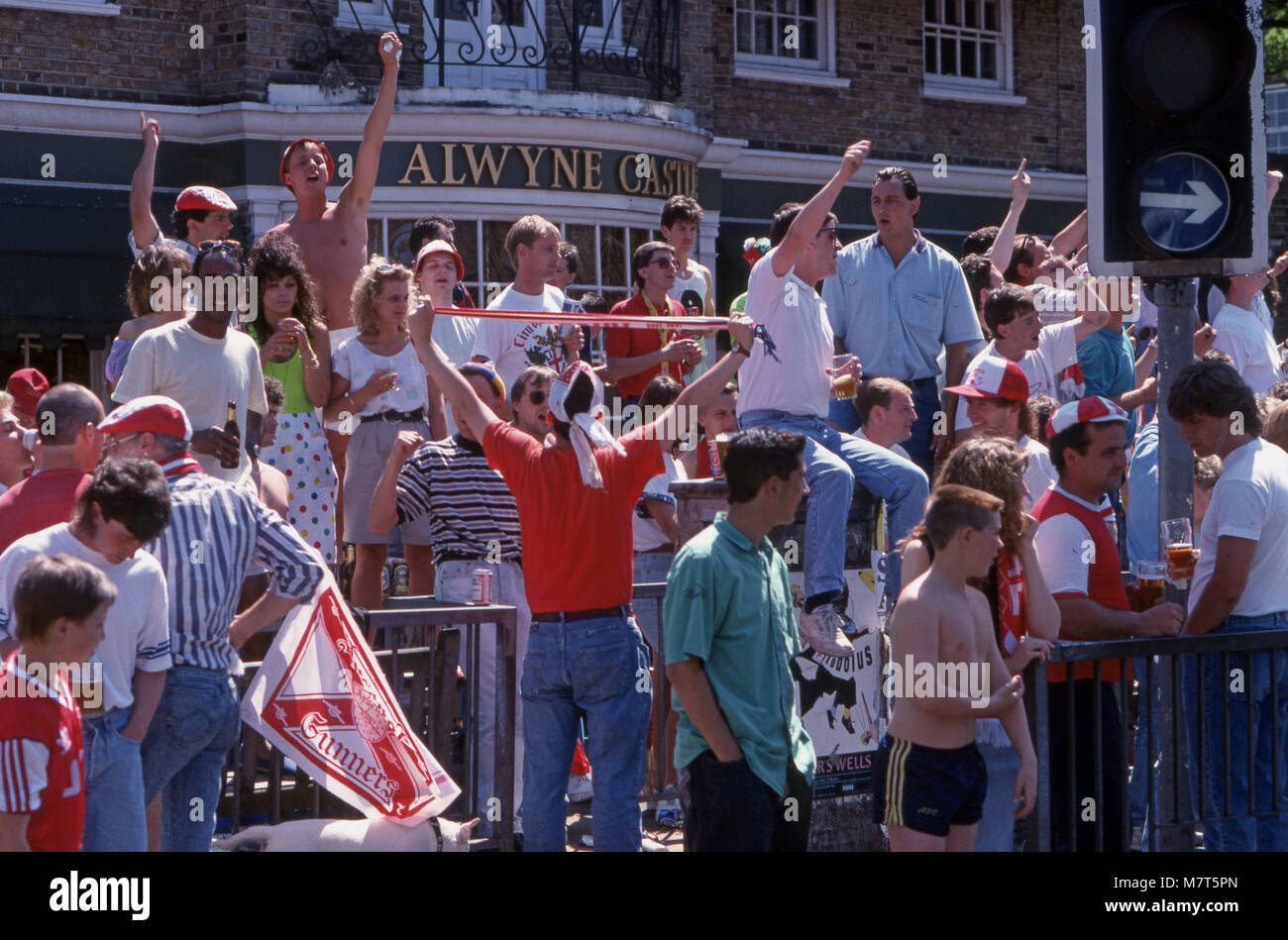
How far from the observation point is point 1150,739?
5902 millimetres

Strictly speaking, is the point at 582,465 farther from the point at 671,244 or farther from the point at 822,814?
the point at 671,244

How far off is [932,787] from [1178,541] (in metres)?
1.14

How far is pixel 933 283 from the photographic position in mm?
8438

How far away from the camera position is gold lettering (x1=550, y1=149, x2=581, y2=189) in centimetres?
1433

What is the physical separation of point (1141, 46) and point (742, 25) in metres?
12.3

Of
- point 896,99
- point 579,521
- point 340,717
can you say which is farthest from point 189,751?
point 896,99

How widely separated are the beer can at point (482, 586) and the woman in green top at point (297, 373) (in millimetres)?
1222

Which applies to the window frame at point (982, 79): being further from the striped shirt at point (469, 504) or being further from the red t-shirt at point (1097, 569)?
the red t-shirt at point (1097, 569)

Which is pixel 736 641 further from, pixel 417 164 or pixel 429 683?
pixel 417 164

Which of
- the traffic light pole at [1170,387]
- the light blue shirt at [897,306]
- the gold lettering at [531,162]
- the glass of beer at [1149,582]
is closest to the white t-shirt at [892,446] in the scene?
the light blue shirt at [897,306]

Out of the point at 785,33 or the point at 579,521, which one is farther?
the point at 785,33

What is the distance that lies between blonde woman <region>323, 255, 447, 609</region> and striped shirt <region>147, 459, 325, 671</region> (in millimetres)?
2572

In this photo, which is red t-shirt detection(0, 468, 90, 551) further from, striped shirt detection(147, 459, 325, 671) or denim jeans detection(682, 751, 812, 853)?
denim jeans detection(682, 751, 812, 853)

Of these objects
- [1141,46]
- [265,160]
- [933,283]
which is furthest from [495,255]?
[1141,46]
